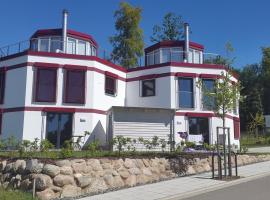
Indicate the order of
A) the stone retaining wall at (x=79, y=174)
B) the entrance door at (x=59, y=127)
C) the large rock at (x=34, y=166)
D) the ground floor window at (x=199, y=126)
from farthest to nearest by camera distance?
the ground floor window at (x=199, y=126), the entrance door at (x=59, y=127), the large rock at (x=34, y=166), the stone retaining wall at (x=79, y=174)

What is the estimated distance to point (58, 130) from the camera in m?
26.9

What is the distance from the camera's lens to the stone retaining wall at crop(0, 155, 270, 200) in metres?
13.1

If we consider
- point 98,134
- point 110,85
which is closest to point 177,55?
point 110,85

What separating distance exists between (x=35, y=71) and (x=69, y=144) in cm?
1299

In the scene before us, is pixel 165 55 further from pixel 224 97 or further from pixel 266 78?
pixel 266 78

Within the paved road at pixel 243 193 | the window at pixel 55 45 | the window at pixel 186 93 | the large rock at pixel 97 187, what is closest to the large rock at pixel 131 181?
the large rock at pixel 97 187

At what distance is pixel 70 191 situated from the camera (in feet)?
43.4

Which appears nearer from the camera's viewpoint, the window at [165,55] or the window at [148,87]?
the window at [148,87]

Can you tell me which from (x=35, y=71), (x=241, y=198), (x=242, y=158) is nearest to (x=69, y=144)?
(x=241, y=198)

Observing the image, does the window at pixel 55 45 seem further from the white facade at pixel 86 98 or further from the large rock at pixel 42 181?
the large rock at pixel 42 181

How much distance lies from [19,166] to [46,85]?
13.8 meters

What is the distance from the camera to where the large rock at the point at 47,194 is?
1260 cm

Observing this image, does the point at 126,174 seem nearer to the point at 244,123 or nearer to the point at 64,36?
the point at 64,36

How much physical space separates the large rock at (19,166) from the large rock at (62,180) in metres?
1.43
